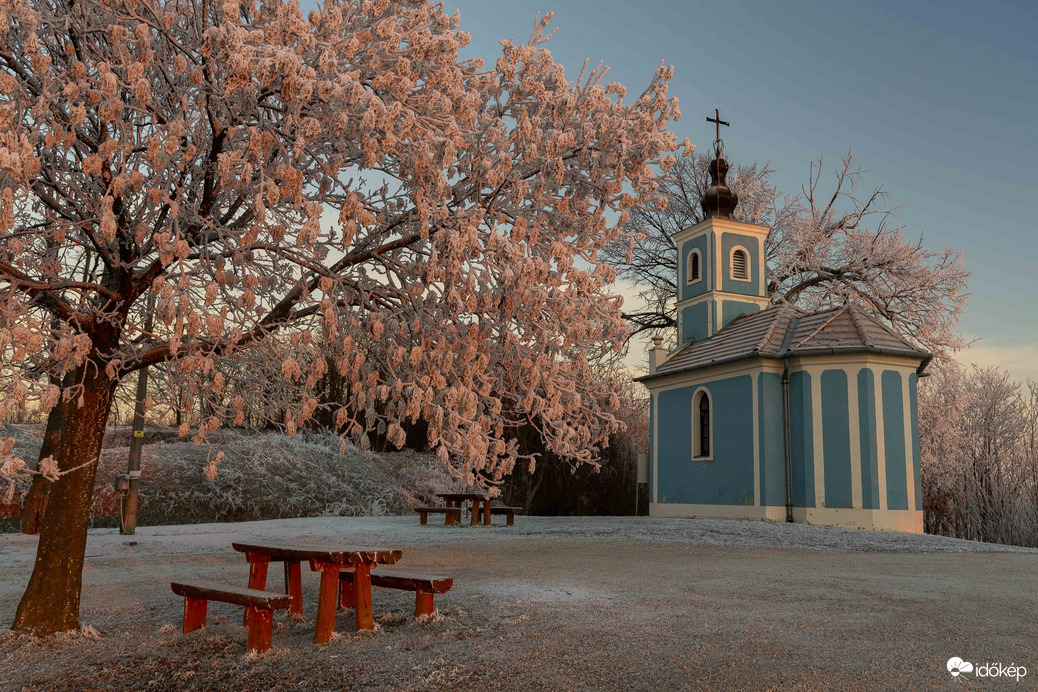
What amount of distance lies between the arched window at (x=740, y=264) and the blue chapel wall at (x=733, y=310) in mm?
828

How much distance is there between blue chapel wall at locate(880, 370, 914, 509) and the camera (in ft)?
60.0

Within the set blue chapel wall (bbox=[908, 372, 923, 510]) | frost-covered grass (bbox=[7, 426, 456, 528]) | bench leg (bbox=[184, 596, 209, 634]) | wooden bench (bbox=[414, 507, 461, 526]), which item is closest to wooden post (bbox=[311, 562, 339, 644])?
bench leg (bbox=[184, 596, 209, 634])

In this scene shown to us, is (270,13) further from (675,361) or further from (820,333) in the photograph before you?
(675,361)

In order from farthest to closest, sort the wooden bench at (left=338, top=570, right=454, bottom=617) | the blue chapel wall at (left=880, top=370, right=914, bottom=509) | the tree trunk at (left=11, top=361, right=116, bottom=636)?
the blue chapel wall at (left=880, top=370, right=914, bottom=509) < the wooden bench at (left=338, top=570, right=454, bottom=617) < the tree trunk at (left=11, top=361, right=116, bottom=636)

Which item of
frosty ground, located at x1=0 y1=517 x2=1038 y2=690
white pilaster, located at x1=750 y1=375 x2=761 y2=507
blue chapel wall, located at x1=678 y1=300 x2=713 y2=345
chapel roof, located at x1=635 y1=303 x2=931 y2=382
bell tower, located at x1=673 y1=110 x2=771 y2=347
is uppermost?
bell tower, located at x1=673 y1=110 x2=771 y2=347

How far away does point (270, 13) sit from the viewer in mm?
5848

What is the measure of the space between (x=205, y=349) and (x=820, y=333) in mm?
16870

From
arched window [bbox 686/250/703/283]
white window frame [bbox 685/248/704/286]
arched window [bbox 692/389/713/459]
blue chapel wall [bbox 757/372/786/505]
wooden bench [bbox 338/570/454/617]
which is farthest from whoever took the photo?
arched window [bbox 686/250/703/283]

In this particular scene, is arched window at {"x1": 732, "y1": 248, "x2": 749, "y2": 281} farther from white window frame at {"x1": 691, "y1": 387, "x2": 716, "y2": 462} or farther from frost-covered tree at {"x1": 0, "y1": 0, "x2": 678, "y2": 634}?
frost-covered tree at {"x1": 0, "y1": 0, "x2": 678, "y2": 634}

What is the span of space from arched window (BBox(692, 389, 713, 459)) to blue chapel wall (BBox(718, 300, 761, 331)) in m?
2.77

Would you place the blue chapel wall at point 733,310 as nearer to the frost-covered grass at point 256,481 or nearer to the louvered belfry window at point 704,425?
the louvered belfry window at point 704,425

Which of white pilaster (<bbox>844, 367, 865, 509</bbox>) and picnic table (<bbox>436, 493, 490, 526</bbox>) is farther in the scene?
white pilaster (<bbox>844, 367, 865, 509</bbox>)

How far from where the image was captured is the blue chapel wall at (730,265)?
949 inches

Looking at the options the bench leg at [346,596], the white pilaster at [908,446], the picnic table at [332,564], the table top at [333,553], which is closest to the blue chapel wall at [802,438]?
the white pilaster at [908,446]
